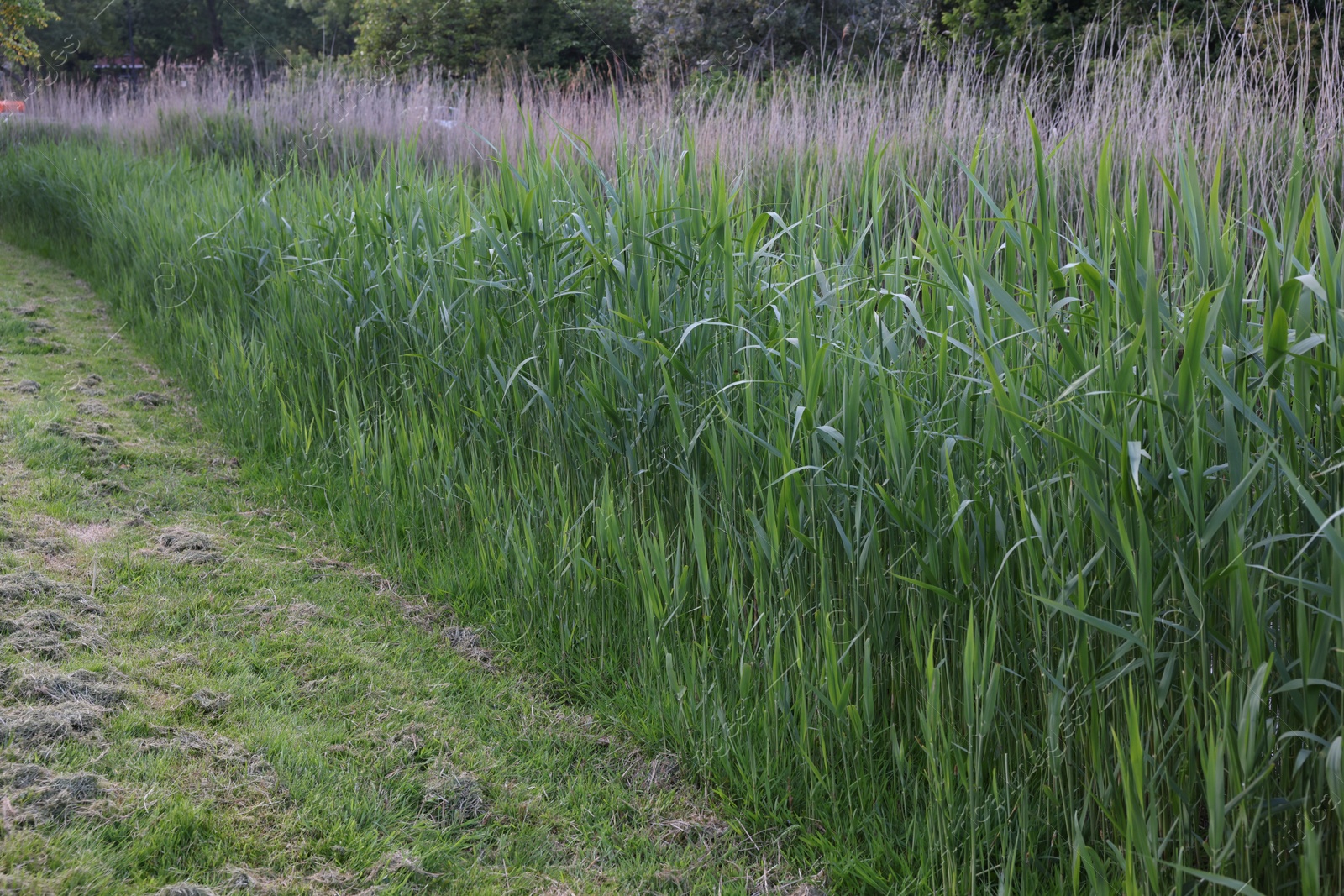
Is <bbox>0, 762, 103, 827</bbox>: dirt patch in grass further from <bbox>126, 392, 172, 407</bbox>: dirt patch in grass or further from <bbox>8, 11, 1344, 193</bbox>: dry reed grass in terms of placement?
<bbox>126, 392, 172, 407</bbox>: dirt patch in grass

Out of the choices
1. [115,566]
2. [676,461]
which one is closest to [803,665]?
[676,461]

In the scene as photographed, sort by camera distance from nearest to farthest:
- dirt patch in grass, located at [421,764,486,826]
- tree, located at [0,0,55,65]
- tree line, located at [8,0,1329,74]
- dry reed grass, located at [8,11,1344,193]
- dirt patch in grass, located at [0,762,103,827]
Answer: dirt patch in grass, located at [0,762,103,827]
dirt patch in grass, located at [421,764,486,826]
dry reed grass, located at [8,11,1344,193]
tree line, located at [8,0,1329,74]
tree, located at [0,0,55,65]

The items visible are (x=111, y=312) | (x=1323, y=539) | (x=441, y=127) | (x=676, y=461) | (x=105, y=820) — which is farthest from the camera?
(x=441, y=127)

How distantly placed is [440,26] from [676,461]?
15978 mm

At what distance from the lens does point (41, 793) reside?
2047 millimetres

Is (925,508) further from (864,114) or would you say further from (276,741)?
(864,114)

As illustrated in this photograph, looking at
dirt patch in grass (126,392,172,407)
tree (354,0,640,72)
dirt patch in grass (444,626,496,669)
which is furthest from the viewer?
tree (354,0,640,72)

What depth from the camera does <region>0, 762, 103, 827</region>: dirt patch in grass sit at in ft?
6.49

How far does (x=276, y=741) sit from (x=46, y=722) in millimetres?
505

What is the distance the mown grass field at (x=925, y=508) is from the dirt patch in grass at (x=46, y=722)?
1039mm

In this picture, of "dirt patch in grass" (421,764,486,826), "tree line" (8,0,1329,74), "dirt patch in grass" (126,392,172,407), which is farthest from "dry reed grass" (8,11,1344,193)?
"dirt patch in grass" (421,764,486,826)

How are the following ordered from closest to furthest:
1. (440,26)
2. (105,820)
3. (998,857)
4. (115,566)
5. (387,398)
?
(998,857) → (105,820) → (115,566) → (387,398) → (440,26)

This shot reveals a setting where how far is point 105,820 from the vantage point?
202cm

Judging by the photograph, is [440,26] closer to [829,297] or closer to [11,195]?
[11,195]
